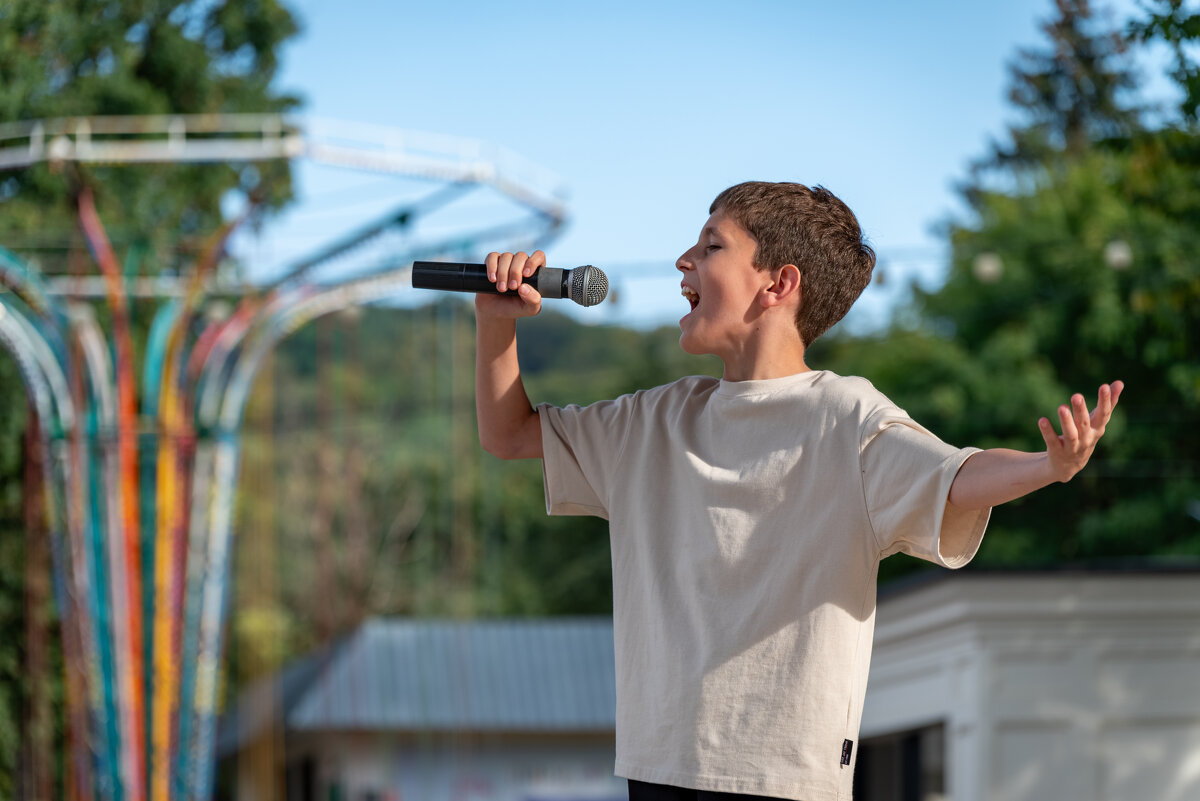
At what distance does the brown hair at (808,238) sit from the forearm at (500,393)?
339 mm

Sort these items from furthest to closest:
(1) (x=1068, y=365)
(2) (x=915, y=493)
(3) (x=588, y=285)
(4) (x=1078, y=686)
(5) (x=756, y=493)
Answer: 1. (1) (x=1068, y=365)
2. (4) (x=1078, y=686)
3. (3) (x=588, y=285)
4. (5) (x=756, y=493)
5. (2) (x=915, y=493)

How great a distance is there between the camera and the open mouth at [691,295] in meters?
1.98

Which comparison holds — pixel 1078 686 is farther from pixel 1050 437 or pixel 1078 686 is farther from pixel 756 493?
pixel 1050 437

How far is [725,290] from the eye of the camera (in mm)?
1919

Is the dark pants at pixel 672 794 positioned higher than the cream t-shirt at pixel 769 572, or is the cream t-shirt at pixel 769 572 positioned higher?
the cream t-shirt at pixel 769 572

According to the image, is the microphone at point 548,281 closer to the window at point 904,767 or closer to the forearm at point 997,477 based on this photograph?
the forearm at point 997,477

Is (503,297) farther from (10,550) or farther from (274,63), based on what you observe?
(274,63)

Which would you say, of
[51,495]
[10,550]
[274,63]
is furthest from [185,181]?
[51,495]

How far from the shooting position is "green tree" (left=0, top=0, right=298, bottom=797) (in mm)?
10203

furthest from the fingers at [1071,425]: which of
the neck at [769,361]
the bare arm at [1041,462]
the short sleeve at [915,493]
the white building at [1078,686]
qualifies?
the white building at [1078,686]

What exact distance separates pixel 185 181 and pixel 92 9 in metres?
7.11

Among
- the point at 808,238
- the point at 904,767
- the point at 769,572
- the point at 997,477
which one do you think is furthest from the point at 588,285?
the point at 904,767

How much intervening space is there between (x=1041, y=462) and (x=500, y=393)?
29.5 inches

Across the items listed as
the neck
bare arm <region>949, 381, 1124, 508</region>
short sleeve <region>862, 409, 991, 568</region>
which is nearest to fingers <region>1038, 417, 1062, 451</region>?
bare arm <region>949, 381, 1124, 508</region>
